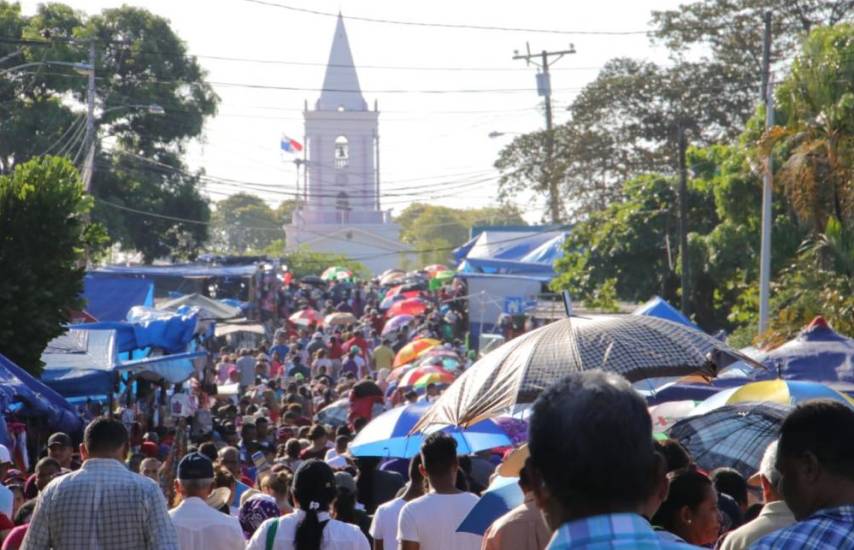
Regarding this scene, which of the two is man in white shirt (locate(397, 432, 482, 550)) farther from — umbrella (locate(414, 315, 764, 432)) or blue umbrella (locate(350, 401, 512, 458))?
blue umbrella (locate(350, 401, 512, 458))

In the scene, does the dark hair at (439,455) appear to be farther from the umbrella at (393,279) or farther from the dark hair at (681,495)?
the umbrella at (393,279)

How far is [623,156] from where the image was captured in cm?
4716

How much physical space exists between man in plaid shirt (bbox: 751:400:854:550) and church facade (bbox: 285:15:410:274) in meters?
98.0

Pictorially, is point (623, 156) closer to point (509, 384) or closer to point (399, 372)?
point (399, 372)

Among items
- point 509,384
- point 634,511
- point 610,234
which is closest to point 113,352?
point 509,384

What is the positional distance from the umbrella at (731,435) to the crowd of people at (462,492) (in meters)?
0.18

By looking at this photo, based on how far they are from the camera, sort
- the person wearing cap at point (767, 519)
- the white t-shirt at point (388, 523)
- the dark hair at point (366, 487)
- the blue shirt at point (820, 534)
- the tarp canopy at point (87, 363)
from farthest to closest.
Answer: the tarp canopy at point (87, 363), the dark hair at point (366, 487), the white t-shirt at point (388, 523), the person wearing cap at point (767, 519), the blue shirt at point (820, 534)

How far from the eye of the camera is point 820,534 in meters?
3.54

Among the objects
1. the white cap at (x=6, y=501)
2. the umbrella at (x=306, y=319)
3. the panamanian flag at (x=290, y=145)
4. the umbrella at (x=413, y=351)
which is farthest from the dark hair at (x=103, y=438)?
the panamanian flag at (x=290, y=145)

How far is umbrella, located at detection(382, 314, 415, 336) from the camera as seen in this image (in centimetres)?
3750

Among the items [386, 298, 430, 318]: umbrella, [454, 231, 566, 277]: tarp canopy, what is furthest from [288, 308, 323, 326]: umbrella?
[454, 231, 566, 277]: tarp canopy

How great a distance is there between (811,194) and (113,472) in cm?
1692

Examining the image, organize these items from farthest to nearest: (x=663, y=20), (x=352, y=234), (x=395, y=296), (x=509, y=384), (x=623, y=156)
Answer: (x=352, y=234)
(x=395, y=296)
(x=623, y=156)
(x=663, y=20)
(x=509, y=384)

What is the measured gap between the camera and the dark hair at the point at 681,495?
529 cm
